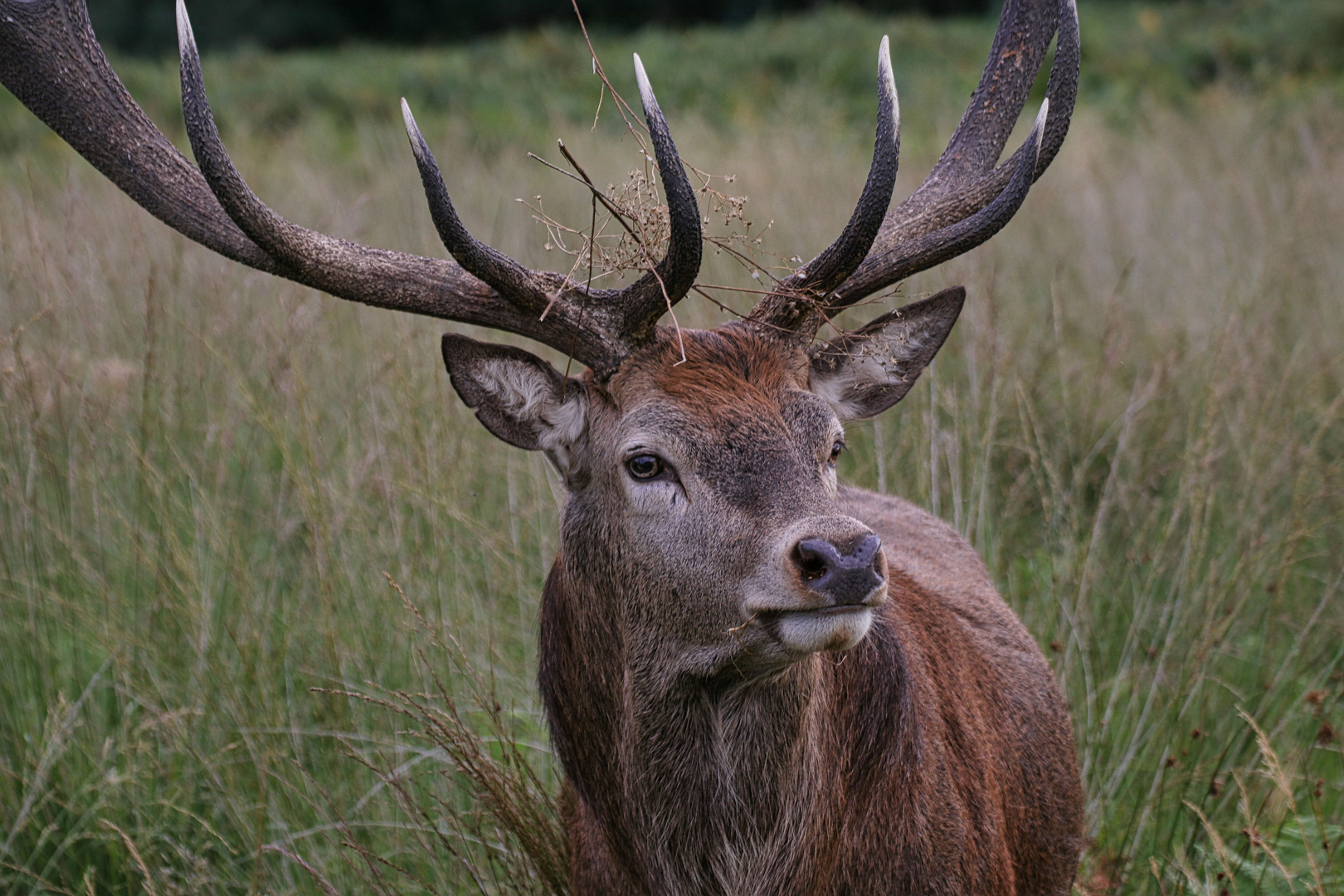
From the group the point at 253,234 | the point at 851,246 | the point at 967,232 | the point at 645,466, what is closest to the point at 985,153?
the point at 967,232

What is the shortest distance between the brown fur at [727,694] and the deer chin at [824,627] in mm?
74

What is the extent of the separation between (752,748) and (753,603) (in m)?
0.45

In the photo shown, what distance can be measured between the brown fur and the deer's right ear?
56 millimetres

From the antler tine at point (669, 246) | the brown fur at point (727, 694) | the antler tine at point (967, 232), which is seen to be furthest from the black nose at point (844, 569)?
the antler tine at point (967, 232)

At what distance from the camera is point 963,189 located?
10.2 feet

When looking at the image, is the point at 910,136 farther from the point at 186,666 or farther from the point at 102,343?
the point at 186,666

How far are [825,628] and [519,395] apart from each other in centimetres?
98

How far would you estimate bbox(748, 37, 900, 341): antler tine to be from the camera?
8.11ft

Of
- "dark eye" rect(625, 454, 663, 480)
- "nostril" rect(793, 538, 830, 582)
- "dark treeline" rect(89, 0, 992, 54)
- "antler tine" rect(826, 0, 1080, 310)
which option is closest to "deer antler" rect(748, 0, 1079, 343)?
"antler tine" rect(826, 0, 1080, 310)

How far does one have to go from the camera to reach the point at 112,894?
3439mm

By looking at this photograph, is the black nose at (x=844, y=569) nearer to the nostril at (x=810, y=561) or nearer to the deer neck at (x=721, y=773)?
the nostril at (x=810, y=561)

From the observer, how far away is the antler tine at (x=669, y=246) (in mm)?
2283

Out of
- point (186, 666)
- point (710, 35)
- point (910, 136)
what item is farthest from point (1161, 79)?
point (186, 666)

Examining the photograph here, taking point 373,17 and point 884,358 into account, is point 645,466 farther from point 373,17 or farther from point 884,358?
point 373,17
